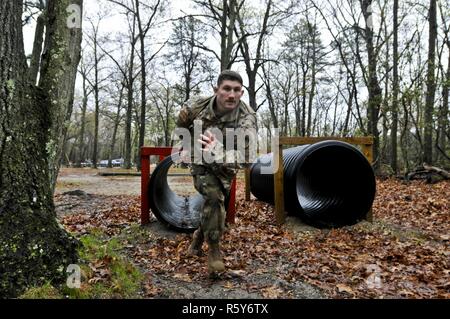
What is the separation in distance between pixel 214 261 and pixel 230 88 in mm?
1746

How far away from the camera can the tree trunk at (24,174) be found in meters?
2.78

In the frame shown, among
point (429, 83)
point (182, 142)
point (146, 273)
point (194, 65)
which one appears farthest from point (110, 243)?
point (194, 65)

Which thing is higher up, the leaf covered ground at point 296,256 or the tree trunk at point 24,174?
the tree trunk at point 24,174

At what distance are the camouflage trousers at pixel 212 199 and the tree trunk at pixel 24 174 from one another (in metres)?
1.28

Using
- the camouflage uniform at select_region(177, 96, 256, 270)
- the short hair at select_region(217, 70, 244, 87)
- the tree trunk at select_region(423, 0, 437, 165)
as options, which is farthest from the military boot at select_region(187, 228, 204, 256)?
the tree trunk at select_region(423, 0, 437, 165)

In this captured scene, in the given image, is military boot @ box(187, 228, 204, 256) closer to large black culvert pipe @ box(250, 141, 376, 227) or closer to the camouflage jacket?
the camouflage jacket

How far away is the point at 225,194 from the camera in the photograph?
151 inches

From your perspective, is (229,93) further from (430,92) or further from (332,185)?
(430,92)

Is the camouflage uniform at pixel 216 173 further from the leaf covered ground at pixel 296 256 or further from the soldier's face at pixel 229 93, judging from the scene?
the leaf covered ground at pixel 296 256

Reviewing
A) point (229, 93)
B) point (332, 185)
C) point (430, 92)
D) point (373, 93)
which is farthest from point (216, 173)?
point (373, 93)

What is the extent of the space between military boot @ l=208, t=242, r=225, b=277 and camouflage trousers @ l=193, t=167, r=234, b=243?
64 mm

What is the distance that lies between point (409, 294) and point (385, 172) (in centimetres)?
1490

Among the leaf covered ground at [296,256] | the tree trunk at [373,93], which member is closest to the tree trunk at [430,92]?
the tree trunk at [373,93]

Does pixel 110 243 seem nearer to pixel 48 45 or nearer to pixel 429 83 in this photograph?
pixel 48 45
